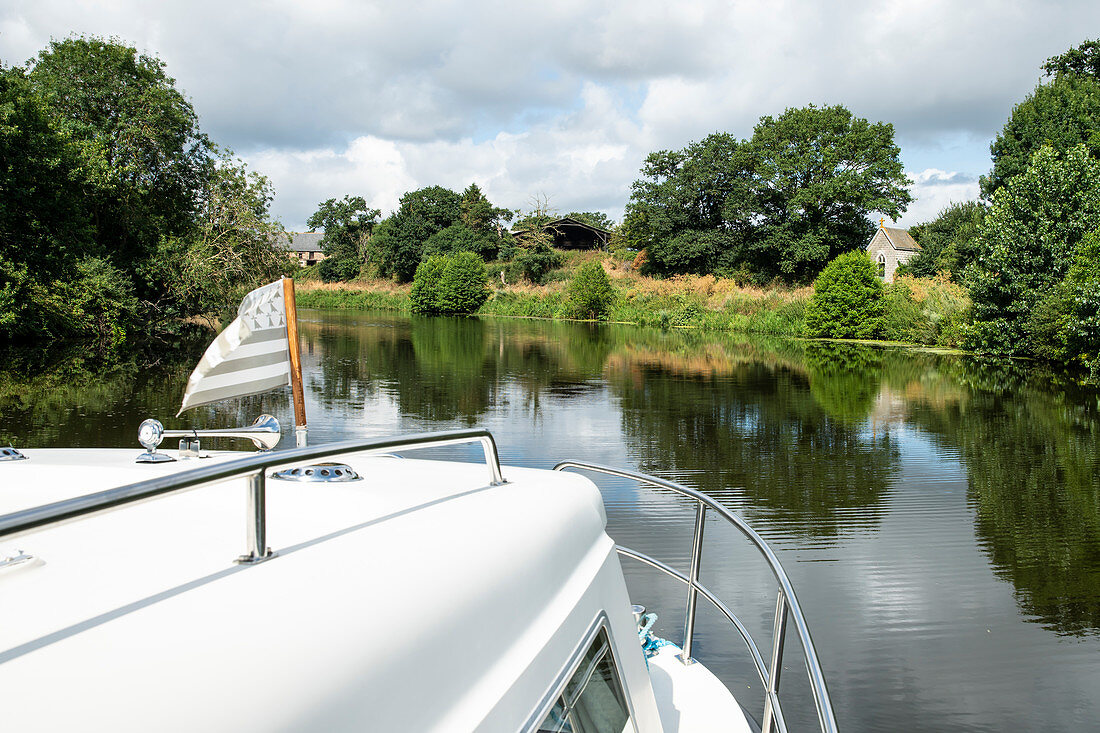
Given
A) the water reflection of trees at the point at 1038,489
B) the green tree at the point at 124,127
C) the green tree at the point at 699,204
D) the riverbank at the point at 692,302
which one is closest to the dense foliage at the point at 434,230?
the riverbank at the point at 692,302

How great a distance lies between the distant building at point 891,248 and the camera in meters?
58.5

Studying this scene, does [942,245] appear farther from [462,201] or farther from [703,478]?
[703,478]

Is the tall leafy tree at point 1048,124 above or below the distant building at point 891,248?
above

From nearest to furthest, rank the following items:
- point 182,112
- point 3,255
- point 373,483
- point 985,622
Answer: point 373,483 < point 985,622 < point 3,255 < point 182,112

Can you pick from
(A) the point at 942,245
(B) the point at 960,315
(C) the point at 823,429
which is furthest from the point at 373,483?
(A) the point at 942,245

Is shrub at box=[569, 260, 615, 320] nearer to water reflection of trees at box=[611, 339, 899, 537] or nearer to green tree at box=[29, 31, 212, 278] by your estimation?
green tree at box=[29, 31, 212, 278]

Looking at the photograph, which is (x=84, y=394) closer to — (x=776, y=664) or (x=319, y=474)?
(x=319, y=474)

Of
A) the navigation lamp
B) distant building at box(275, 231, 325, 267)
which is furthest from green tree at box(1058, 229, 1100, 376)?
distant building at box(275, 231, 325, 267)

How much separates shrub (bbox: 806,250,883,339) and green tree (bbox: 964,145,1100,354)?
6828 millimetres

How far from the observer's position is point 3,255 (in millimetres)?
20625

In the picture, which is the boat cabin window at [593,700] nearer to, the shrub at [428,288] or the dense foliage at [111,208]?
the dense foliage at [111,208]

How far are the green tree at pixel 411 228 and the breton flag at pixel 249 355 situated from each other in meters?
60.0

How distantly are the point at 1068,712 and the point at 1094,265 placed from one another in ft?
60.5

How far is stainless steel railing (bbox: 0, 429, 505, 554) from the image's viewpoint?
3.28 feet
